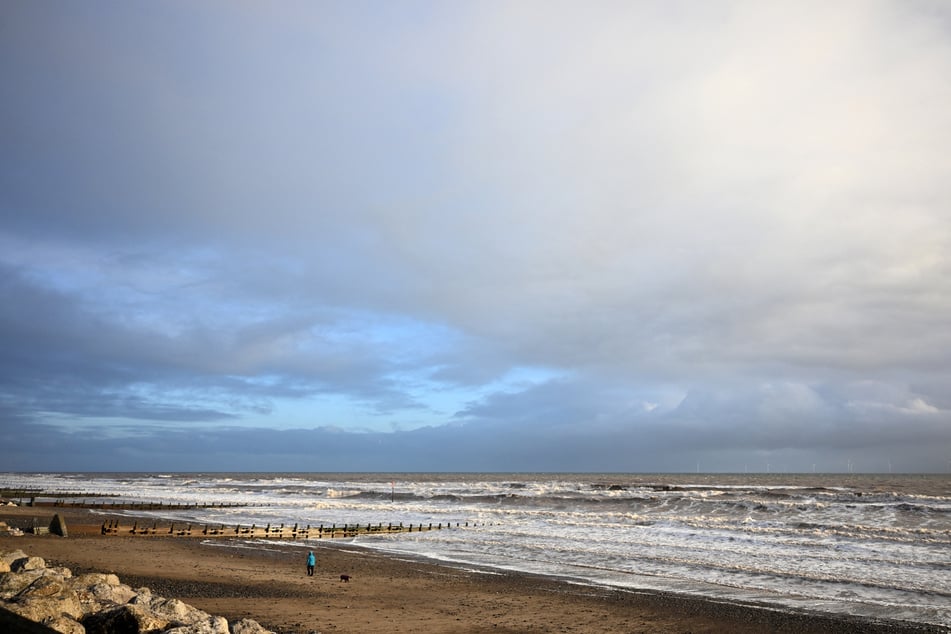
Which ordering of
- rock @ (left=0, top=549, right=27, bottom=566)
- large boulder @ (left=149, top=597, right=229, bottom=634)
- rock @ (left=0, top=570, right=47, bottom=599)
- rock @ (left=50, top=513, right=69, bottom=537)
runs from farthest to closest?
rock @ (left=50, top=513, right=69, bottom=537)
rock @ (left=0, top=549, right=27, bottom=566)
rock @ (left=0, top=570, right=47, bottom=599)
large boulder @ (left=149, top=597, right=229, bottom=634)

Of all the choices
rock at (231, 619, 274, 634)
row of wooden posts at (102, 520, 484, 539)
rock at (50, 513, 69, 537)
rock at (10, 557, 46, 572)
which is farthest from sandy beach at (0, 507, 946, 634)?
row of wooden posts at (102, 520, 484, 539)

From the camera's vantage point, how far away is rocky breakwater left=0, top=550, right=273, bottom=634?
371 inches

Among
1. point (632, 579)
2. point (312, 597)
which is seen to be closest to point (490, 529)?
point (632, 579)

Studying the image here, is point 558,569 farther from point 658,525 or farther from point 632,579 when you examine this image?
point 658,525

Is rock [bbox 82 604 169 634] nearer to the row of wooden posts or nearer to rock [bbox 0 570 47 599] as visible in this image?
rock [bbox 0 570 47 599]

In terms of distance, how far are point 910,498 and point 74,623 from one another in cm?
8208

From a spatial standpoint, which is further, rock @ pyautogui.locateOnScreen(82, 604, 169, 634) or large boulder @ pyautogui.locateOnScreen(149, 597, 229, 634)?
large boulder @ pyautogui.locateOnScreen(149, 597, 229, 634)

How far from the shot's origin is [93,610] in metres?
11.6

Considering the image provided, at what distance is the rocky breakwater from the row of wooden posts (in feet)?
90.6

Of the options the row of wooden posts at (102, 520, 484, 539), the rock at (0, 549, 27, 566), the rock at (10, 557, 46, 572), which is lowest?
the row of wooden posts at (102, 520, 484, 539)

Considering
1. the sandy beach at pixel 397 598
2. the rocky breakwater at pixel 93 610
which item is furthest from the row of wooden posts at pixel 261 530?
the rocky breakwater at pixel 93 610

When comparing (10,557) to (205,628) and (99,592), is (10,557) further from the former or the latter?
(205,628)

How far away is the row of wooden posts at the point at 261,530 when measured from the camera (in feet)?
127

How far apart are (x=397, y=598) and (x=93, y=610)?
10.5m
